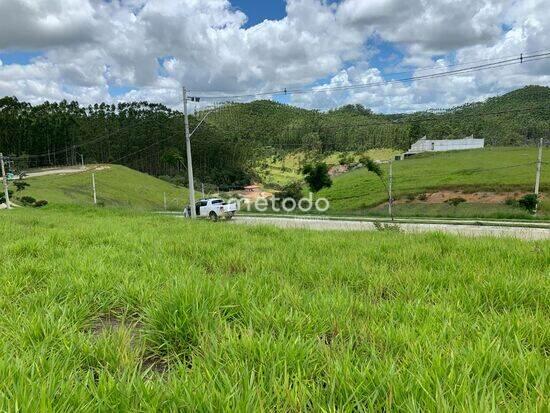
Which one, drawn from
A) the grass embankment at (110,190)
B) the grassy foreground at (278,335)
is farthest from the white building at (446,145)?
the grassy foreground at (278,335)

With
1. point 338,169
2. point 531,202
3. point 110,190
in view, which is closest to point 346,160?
point 338,169

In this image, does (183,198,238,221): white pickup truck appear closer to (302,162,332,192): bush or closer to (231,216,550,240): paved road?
(231,216,550,240): paved road

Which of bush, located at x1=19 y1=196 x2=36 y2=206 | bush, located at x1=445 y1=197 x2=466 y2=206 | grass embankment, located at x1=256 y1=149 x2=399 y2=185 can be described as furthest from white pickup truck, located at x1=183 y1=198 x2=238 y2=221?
grass embankment, located at x1=256 y1=149 x2=399 y2=185

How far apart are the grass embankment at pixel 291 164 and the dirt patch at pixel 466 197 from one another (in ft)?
188

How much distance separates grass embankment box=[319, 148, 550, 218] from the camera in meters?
49.3

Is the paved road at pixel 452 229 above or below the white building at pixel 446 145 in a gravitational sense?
below

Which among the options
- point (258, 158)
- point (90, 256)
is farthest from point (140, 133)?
Result: point (90, 256)

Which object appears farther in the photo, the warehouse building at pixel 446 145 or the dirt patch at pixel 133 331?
the warehouse building at pixel 446 145

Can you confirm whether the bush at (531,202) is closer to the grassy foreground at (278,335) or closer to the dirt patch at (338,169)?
the grassy foreground at (278,335)

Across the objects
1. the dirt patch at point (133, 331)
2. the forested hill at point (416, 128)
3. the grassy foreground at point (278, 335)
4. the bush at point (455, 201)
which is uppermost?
the forested hill at point (416, 128)

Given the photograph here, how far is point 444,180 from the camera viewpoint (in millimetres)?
60250

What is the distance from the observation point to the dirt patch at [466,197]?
4672 centimetres

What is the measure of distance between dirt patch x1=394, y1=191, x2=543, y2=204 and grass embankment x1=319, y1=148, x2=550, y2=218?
4.05 feet

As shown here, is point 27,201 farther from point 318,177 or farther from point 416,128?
point 416,128
